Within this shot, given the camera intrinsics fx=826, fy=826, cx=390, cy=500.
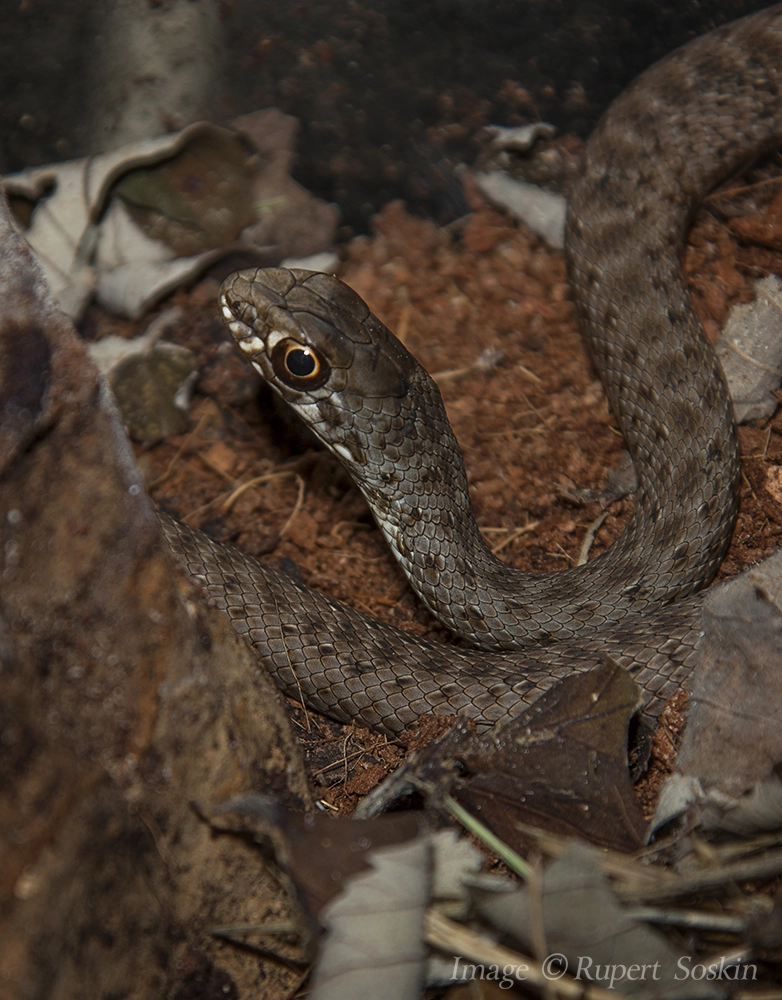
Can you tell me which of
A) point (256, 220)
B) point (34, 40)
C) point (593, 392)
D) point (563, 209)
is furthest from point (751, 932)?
point (34, 40)

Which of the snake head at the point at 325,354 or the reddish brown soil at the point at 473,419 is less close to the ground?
the snake head at the point at 325,354

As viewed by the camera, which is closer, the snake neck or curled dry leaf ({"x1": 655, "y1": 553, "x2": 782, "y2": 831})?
curled dry leaf ({"x1": 655, "y1": 553, "x2": 782, "y2": 831})

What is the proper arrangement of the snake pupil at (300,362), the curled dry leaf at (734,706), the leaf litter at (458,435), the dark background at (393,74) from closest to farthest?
the curled dry leaf at (734,706), the snake pupil at (300,362), the leaf litter at (458,435), the dark background at (393,74)

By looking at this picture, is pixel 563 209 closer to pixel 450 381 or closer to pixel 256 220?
pixel 450 381

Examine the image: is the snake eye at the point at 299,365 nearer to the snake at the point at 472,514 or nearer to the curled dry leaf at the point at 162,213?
the snake at the point at 472,514

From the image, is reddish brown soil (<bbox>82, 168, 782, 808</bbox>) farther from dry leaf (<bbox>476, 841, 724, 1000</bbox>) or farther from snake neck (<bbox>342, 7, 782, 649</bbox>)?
dry leaf (<bbox>476, 841, 724, 1000</bbox>)

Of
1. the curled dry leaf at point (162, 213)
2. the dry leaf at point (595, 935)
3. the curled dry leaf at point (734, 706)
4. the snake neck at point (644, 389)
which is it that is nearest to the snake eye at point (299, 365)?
the snake neck at point (644, 389)

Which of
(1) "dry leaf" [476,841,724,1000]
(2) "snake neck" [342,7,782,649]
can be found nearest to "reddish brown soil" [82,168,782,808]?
(2) "snake neck" [342,7,782,649]
